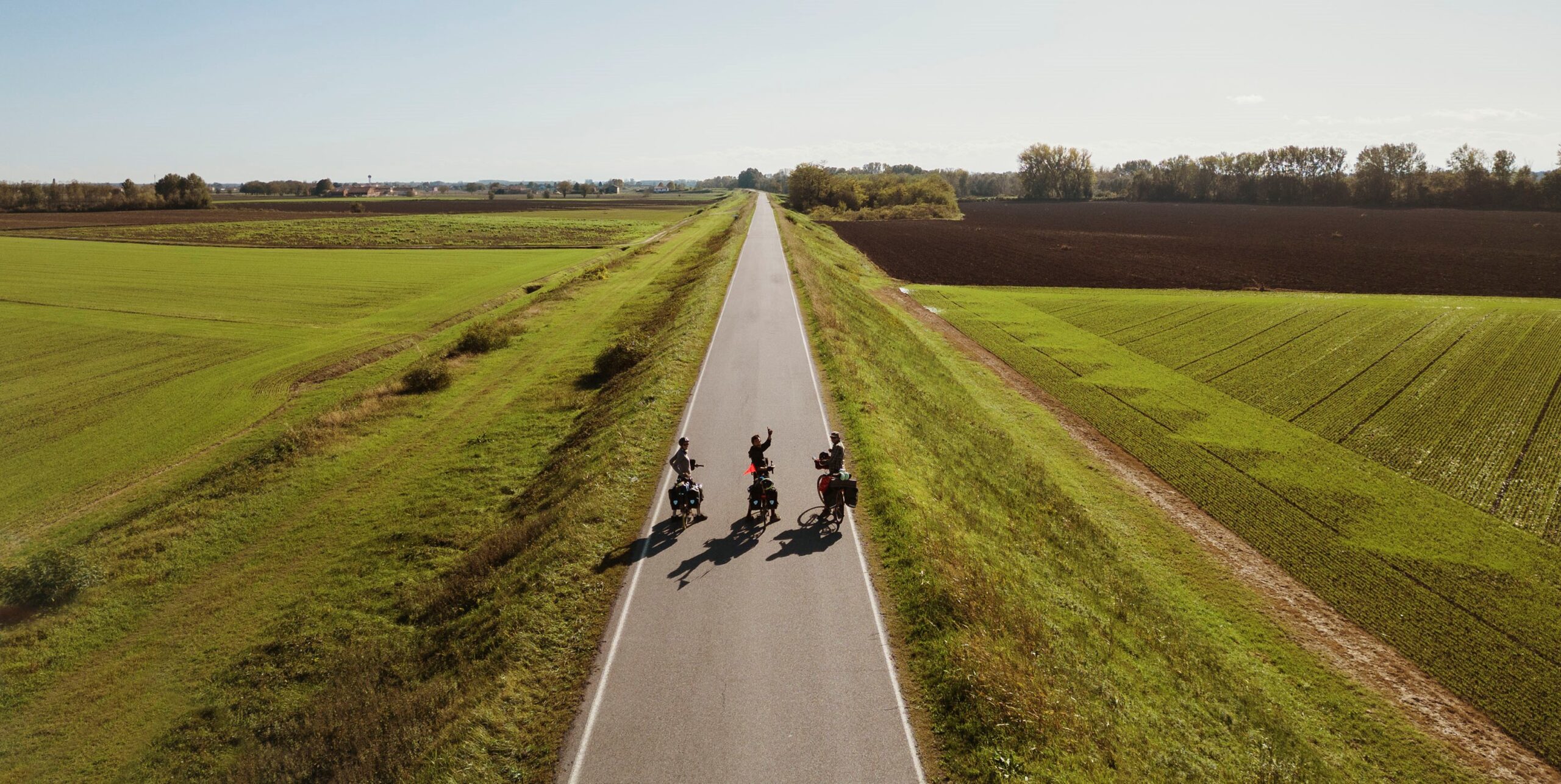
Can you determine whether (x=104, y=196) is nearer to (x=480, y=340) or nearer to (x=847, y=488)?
(x=480, y=340)

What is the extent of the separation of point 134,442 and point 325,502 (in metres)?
11.2

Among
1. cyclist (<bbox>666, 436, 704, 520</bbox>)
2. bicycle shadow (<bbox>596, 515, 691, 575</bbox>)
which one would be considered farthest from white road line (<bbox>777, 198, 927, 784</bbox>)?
bicycle shadow (<bbox>596, 515, 691, 575</bbox>)

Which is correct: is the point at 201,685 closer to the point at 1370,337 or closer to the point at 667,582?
the point at 667,582

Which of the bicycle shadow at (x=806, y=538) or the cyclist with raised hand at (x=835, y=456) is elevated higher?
the cyclist with raised hand at (x=835, y=456)

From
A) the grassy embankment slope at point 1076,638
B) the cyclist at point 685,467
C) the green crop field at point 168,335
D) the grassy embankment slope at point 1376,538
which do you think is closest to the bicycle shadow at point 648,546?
the cyclist at point 685,467

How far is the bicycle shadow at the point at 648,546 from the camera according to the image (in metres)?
14.6

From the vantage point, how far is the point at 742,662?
37.8 ft

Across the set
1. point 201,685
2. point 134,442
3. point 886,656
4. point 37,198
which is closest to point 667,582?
point 886,656

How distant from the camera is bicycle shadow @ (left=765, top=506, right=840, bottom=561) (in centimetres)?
1487

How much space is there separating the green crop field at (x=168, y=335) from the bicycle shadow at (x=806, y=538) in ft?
74.3

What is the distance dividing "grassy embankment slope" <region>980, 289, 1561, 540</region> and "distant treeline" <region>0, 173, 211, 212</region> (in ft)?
564

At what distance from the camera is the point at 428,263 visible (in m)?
73.4

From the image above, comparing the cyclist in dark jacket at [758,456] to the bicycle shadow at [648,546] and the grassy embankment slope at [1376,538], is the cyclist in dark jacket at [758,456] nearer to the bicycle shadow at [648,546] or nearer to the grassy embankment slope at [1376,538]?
the bicycle shadow at [648,546]

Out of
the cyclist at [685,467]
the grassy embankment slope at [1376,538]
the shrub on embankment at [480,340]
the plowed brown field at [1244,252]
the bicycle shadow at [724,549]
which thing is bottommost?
the grassy embankment slope at [1376,538]
